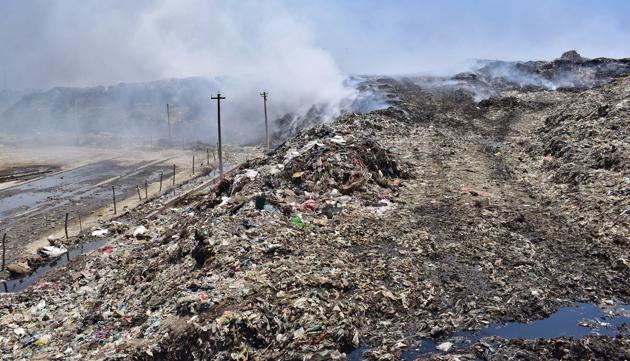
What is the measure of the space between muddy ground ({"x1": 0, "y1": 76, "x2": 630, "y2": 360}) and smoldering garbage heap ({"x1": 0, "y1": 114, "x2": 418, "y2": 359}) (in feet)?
0.11

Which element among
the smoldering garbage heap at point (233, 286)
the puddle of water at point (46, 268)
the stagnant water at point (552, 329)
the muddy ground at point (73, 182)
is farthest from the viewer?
the muddy ground at point (73, 182)

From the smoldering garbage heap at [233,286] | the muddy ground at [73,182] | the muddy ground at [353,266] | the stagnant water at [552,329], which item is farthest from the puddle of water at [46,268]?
the stagnant water at [552,329]

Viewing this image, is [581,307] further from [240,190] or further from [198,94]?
[198,94]

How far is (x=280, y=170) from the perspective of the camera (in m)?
14.6

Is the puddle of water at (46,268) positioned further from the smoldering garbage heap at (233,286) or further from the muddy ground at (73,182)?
the muddy ground at (73,182)

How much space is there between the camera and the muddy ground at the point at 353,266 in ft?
22.4

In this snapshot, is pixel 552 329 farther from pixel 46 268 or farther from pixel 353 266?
pixel 46 268

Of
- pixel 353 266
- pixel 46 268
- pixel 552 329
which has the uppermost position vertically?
pixel 353 266

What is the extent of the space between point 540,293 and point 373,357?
347cm

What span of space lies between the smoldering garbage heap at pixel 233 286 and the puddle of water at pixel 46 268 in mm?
1068

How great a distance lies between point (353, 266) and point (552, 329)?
3343 mm

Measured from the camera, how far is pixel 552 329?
23.6ft

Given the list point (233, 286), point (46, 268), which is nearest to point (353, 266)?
point (233, 286)

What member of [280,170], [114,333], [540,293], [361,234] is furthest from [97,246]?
[540,293]
